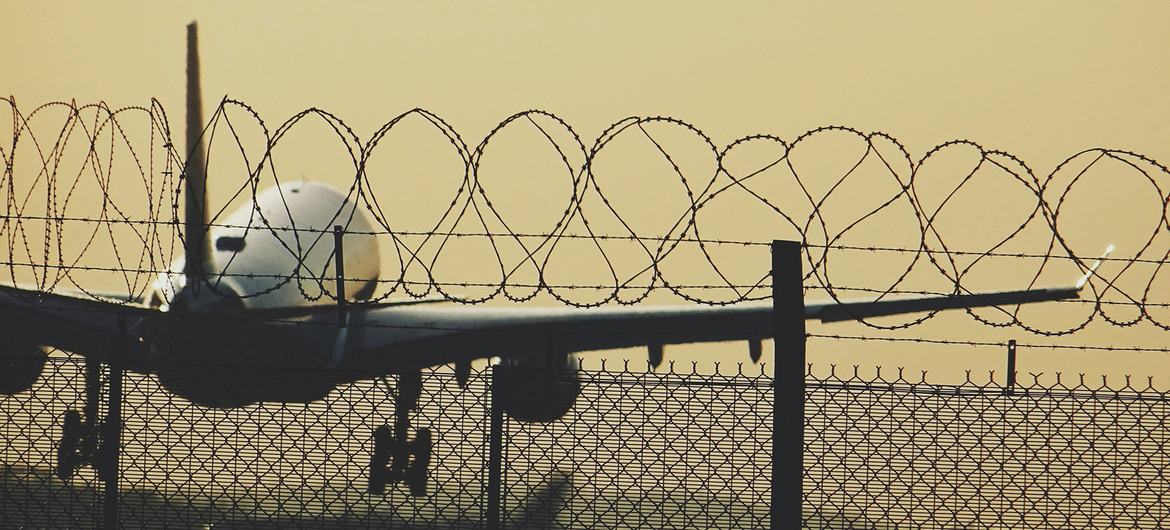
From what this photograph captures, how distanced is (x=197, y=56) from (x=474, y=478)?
499 inches

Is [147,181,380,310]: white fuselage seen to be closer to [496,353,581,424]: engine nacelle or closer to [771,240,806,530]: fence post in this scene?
[496,353,581,424]: engine nacelle

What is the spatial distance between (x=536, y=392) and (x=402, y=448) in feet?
4.26

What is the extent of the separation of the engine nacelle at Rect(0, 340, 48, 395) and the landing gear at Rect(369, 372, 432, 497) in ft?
5.70

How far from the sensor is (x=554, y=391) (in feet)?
23.0

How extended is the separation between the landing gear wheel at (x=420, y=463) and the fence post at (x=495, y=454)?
485mm

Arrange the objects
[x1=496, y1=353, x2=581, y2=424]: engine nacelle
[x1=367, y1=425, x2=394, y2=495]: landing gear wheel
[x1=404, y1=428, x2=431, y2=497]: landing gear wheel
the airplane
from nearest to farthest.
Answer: [x1=496, y1=353, x2=581, y2=424]: engine nacelle
[x1=367, y1=425, x2=394, y2=495]: landing gear wheel
[x1=404, y1=428, x2=431, y2=497]: landing gear wheel
the airplane

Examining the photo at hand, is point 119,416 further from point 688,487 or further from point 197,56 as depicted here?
point 197,56

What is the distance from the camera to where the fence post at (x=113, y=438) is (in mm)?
→ 6621

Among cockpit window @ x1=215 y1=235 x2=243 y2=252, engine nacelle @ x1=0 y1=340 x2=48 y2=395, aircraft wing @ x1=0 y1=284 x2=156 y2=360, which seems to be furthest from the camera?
cockpit window @ x1=215 y1=235 x2=243 y2=252

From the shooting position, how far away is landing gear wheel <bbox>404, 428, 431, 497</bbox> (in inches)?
283

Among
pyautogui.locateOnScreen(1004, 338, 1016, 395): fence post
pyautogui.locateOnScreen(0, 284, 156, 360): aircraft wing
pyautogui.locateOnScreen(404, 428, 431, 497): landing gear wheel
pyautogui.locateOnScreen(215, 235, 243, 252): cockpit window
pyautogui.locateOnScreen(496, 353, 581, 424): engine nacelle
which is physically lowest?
pyautogui.locateOnScreen(404, 428, 431, 497): landing gear wheel

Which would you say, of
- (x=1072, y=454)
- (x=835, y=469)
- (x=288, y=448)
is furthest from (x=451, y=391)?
(x=1072, y=454)

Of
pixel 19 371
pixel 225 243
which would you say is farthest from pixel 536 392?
pixel 225 243

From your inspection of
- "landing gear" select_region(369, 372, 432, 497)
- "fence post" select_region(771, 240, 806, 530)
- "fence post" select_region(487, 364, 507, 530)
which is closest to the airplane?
"landing gear" select_region(369, 372, 432, 497)
